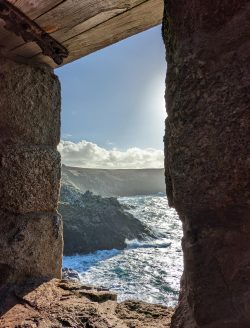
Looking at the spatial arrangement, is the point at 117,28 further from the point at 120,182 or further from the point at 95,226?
the point at 120,182

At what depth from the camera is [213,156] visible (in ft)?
2.08

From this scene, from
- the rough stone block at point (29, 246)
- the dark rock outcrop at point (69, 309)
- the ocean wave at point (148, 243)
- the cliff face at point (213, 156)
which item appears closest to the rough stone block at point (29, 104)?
the rough stone block at point (29, 246)

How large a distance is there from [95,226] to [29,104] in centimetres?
1975

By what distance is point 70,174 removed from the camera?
204ft

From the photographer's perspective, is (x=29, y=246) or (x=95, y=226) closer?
(x=29, y=246)

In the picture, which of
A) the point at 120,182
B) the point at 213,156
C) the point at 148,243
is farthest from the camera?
the point at 120,182

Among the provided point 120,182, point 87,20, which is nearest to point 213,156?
point 87,20

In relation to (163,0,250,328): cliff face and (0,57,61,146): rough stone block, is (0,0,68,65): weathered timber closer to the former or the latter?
(0,57,61,146): rough stone block

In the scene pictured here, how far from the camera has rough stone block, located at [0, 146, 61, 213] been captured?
1508 mm

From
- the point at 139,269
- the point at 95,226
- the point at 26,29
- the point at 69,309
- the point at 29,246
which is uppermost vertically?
Result: the point at 26,29

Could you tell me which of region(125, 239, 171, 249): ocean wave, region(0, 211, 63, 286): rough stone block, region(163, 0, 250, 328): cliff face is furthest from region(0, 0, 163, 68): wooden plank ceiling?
region(125, 239, 171, 249): ocean wave

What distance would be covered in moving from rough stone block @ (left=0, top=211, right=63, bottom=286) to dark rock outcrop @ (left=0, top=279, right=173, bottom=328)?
74 mm

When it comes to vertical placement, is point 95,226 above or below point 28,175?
below

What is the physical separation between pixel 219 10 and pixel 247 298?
57 centimetres
